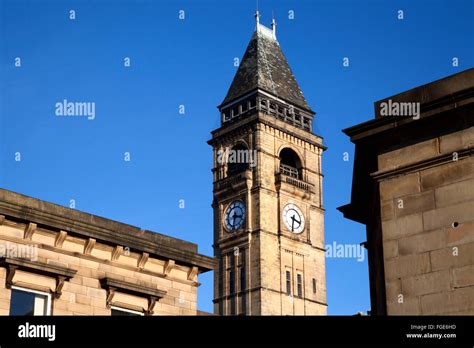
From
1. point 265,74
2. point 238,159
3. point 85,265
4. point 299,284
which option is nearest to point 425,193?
point 85,265

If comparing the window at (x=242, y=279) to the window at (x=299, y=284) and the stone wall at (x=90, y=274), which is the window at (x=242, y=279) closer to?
the window at (x=299, y=284)

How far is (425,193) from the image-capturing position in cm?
1378

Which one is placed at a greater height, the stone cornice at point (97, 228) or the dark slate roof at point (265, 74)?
the dark slate roof at point (265, 74)

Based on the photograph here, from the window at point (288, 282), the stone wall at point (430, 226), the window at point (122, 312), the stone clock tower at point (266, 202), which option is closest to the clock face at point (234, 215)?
the stone clock tower at point (266, 202)

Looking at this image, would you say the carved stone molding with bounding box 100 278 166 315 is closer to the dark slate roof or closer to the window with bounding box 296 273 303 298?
the window with bounding box 296 273 303 298

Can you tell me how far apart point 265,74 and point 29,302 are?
8309 centimetres

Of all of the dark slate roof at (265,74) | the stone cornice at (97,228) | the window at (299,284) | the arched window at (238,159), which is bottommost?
the stone cornice at (97,228)

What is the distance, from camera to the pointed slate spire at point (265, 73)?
104 meters

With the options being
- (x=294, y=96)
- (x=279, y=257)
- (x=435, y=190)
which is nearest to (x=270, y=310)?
(x=279, y=257)

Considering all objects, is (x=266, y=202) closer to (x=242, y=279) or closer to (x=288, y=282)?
(x=242, y=279)

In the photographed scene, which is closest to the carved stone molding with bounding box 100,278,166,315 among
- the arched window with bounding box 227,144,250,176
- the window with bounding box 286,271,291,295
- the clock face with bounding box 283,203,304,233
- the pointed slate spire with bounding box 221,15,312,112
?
the window with bounding box 286,271,291,295

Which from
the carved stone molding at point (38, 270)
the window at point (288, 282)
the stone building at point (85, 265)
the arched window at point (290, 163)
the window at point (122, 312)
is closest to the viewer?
the carved stone molding at point (38, 270)

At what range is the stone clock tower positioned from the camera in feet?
314
